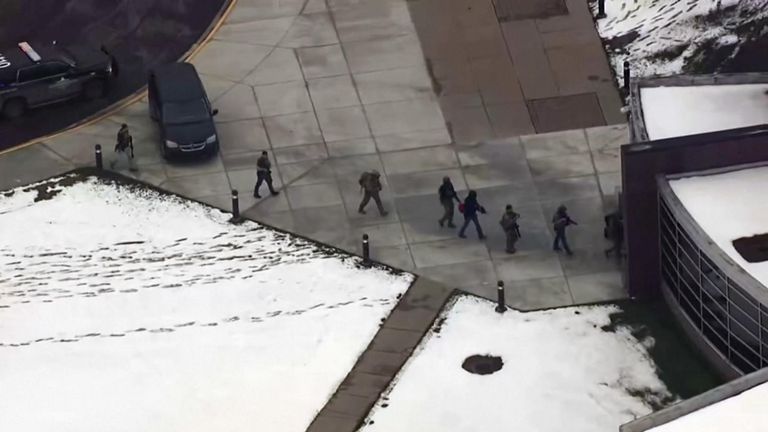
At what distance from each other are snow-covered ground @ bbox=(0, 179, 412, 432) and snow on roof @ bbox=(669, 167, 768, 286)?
276 inches

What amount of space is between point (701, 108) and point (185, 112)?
43.0 feet

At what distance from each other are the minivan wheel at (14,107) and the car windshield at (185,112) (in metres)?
4.50

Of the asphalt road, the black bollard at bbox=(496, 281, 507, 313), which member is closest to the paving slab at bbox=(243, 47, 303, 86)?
the asphalt road

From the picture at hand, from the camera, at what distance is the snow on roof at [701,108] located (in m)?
37.1

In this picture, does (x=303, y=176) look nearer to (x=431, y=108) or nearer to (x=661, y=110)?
(x=431, y=108)

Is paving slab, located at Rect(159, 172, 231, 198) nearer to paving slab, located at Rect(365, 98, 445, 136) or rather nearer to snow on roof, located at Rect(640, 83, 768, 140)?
paving slab, located at Rect(365, 98, 445, 136)

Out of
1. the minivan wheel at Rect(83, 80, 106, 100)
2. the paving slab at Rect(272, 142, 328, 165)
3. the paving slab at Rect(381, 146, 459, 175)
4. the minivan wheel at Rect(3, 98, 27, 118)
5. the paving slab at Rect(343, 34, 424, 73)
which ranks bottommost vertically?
the paving slab at Rect(381, 146, 459, 175)

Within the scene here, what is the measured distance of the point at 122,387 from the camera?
34406mm

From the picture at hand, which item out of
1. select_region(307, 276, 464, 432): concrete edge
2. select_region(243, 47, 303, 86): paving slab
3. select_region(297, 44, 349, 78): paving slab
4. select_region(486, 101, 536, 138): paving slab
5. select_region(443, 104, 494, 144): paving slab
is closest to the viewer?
select_region(307, 276, 464, 432): concrete edge

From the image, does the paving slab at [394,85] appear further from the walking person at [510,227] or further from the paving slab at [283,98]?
the walking person at [510,227]

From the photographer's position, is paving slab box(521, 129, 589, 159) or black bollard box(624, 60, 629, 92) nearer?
paving slab box(521, 129, 589, 159)

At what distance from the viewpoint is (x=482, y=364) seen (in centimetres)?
3491

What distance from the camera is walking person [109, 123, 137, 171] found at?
40.9 meters

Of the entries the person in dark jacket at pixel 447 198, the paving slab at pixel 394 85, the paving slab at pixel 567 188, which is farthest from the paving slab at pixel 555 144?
the person in dark jacket at pixel 447 198
